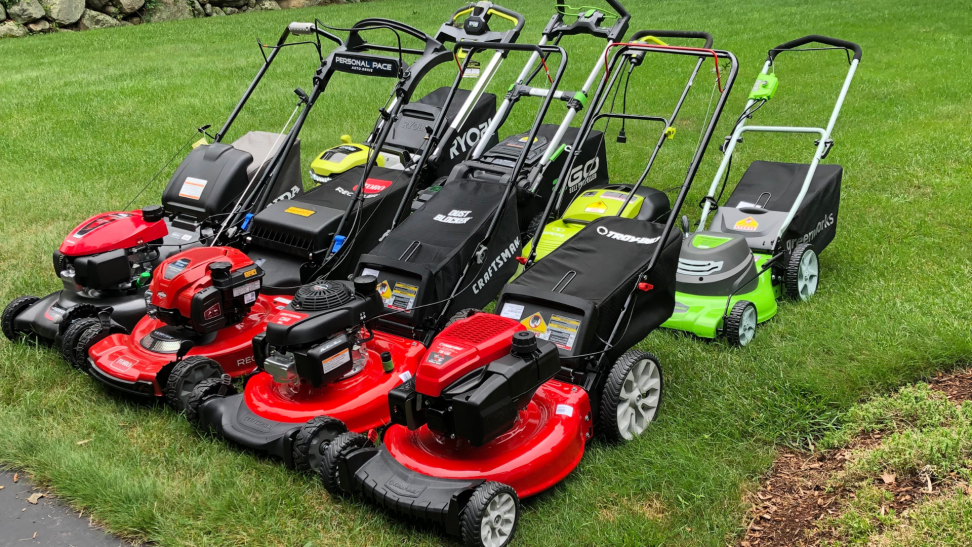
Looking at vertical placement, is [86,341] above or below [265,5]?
above

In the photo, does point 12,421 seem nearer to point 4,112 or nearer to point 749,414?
point 749,414

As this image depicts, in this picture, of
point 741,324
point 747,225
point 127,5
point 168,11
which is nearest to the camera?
point 741,324

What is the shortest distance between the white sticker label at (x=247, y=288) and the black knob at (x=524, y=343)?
1.80 m

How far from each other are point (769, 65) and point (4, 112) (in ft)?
32.5

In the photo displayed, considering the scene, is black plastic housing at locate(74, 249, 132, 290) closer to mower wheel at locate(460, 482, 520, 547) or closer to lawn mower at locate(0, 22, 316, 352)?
lawn mower at locate(0, 22, 316, 352)

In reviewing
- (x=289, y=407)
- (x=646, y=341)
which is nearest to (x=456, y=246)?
(x=646, y=341)

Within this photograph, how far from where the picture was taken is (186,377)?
13.8 ft

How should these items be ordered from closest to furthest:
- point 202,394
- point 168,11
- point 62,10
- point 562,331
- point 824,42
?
point 562,331, point 202,394, point 824,42, point 62,10, point 168,11

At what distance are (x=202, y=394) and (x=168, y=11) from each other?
19.1 meters

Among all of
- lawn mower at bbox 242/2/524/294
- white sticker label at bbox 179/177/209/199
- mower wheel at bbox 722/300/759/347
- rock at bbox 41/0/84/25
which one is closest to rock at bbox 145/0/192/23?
rock at bbox 41/0/84/25

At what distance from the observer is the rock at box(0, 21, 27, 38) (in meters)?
17.6

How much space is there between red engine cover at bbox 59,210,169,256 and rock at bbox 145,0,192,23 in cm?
1714

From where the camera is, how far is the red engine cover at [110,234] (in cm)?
486

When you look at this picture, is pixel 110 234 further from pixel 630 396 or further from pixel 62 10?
pixel 62 10
